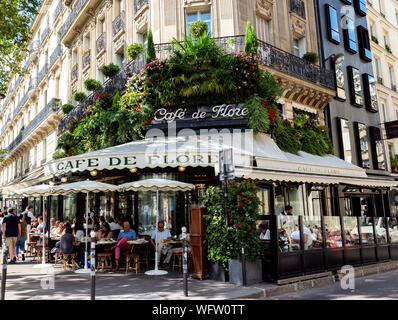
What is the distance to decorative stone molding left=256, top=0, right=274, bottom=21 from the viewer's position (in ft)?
43.7

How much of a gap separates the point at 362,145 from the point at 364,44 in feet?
19.2

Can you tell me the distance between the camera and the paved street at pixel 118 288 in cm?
621

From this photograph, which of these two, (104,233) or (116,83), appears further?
(116,83)

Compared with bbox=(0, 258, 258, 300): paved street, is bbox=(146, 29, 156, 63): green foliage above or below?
above

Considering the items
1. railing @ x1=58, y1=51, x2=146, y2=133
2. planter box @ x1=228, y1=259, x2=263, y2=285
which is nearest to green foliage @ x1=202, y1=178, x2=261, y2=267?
planter box @ x1=228, y1=259, x2=263, y2=285

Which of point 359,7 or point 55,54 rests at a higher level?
point 55,54

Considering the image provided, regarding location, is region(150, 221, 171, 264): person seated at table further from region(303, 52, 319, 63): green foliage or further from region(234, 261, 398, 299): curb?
region(303, 52, 319, 63): green foliage

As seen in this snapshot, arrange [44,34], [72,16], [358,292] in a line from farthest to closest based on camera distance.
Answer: [44,34] → [72,16] → [358,292]

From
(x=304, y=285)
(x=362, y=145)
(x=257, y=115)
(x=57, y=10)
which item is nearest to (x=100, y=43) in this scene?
(x=57, y=10)

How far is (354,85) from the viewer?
1731 cm

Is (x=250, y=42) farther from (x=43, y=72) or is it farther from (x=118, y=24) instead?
(x=43, y=72)

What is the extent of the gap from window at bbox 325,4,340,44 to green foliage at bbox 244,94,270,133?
7995 mm

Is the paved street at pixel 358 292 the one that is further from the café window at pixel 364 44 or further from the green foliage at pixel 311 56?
the café window at pixel 364 44
